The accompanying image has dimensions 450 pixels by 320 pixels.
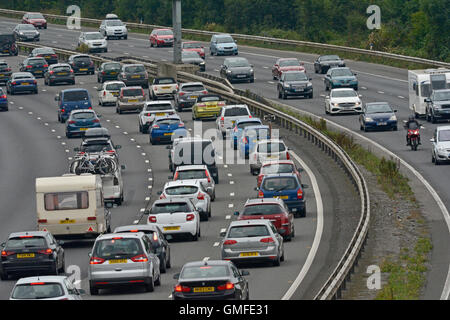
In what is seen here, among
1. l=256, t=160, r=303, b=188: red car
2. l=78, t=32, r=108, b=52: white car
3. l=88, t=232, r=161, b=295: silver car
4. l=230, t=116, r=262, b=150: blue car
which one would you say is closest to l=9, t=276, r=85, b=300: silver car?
l=88, t=232, r=161, b=295: silver car

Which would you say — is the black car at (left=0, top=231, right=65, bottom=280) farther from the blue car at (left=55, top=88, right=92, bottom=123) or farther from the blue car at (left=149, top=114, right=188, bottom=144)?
the blue car at (left=55, top=88, right=92, bottom=123)

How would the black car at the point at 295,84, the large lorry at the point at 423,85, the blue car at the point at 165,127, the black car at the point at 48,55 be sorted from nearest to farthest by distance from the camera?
the blue car at the point at 165,127 → the large lorry at the point at 423,85 → the black car at the point at 295,84 → the black car at the point at 48,55

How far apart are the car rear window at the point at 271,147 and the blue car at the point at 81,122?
571 inches

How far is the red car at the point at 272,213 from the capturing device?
36.3 m

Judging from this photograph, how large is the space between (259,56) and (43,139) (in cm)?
3222

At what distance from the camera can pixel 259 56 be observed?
93062mm

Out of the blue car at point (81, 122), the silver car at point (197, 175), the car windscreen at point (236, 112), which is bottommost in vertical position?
the blue car at point (81, 122)

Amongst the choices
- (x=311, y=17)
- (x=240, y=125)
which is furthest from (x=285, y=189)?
(x=311, y=17)

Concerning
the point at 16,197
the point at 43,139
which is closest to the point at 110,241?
the point at 16,197

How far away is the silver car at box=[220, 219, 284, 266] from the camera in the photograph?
106ft

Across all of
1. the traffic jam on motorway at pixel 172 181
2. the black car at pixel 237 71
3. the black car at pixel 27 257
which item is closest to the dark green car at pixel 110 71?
the traffic jam on motorway at pixel 172 181

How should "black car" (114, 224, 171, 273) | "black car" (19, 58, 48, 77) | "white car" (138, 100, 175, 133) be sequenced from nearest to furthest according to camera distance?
→ "black car" (114, 224, 171, 273), "white car" (138, 100, 175, 133), "black car" (19, 58, 48, 77)

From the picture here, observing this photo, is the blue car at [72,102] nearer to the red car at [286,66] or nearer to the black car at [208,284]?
the red car at [286,66]

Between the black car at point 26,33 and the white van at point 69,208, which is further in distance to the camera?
the black car at point 26,33
